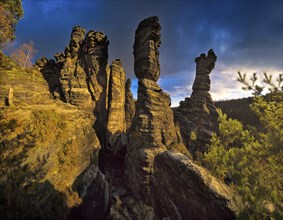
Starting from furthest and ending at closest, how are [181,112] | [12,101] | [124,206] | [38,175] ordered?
[181,112] → [124,206] → [12,101] → [38,175]

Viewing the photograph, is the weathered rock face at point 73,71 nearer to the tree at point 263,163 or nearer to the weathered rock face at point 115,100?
the weathered rock face at point 115,100

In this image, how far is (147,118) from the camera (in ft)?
82.3

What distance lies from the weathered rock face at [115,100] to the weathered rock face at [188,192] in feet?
65.3

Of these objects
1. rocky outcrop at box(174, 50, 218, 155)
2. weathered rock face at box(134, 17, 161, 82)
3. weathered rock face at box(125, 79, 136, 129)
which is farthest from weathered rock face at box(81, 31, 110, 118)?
rocky outcrop at box(174, 50, 218, 155)

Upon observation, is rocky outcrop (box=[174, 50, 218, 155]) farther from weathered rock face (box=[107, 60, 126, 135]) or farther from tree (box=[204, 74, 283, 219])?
tree (box=[204, 74, 283, 219])

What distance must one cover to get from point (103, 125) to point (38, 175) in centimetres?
2022

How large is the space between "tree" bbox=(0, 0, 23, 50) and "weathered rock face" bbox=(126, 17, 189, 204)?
15187 mm

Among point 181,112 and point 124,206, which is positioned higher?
point 181,112

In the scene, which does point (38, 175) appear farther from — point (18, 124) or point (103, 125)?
point (103, 125)

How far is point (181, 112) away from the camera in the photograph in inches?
1652

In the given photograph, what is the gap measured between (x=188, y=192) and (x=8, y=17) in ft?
73.5

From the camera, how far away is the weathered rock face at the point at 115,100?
111 feet

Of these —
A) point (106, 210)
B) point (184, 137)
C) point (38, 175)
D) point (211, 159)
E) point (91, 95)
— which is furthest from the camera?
point (184, 137)

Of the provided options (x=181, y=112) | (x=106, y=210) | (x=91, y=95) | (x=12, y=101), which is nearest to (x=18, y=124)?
(x=12, y=101)
